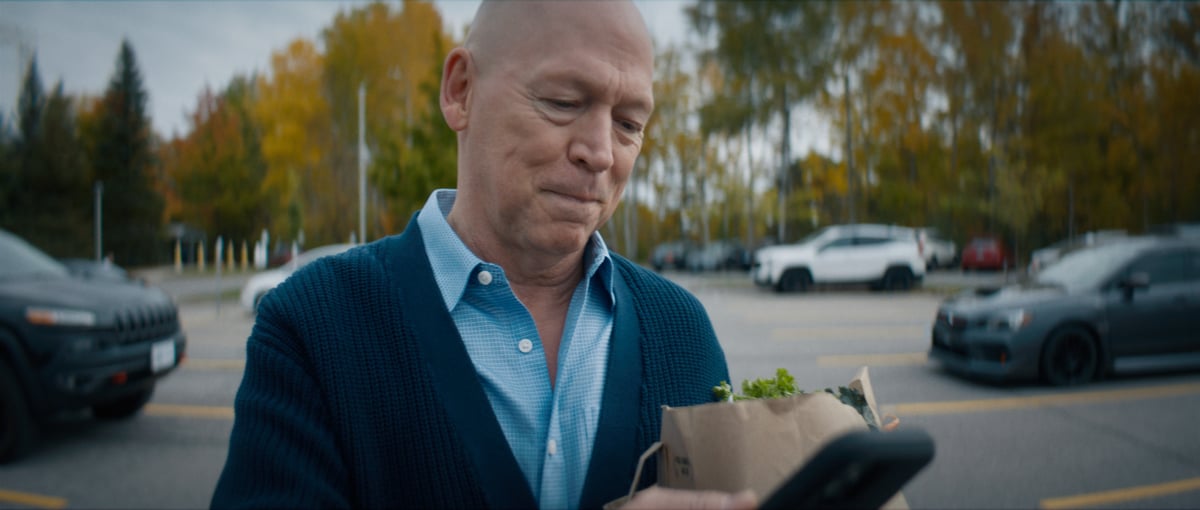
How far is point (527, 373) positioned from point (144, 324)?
4999 mm

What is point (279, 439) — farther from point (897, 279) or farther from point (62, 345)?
point (897, 279)

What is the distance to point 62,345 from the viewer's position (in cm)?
443

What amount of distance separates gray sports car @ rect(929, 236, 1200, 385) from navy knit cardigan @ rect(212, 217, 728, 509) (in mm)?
6458

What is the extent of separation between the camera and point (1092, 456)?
457 cm

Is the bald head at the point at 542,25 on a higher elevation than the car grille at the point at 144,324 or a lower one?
higher

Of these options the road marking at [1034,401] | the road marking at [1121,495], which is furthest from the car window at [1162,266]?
the road marking at [1121,495]

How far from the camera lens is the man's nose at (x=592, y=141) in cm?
111

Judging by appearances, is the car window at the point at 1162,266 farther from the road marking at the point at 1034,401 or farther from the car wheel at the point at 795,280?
the car wheel at the point at 795,280

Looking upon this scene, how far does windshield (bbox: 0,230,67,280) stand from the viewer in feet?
16.0

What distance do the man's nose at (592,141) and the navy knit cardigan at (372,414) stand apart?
0.33 meters

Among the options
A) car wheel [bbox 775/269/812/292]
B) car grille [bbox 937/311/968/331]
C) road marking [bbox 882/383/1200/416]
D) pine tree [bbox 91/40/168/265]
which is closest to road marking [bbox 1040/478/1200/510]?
road marking [bbox 882/383/1200/416]

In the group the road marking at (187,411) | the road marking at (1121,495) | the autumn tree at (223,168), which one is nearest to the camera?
the road marking at (1121,495)

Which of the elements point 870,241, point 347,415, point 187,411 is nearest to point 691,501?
point 347,415

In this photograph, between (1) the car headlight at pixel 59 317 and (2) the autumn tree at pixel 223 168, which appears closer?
(1) the car headlight at pixel 59 317
